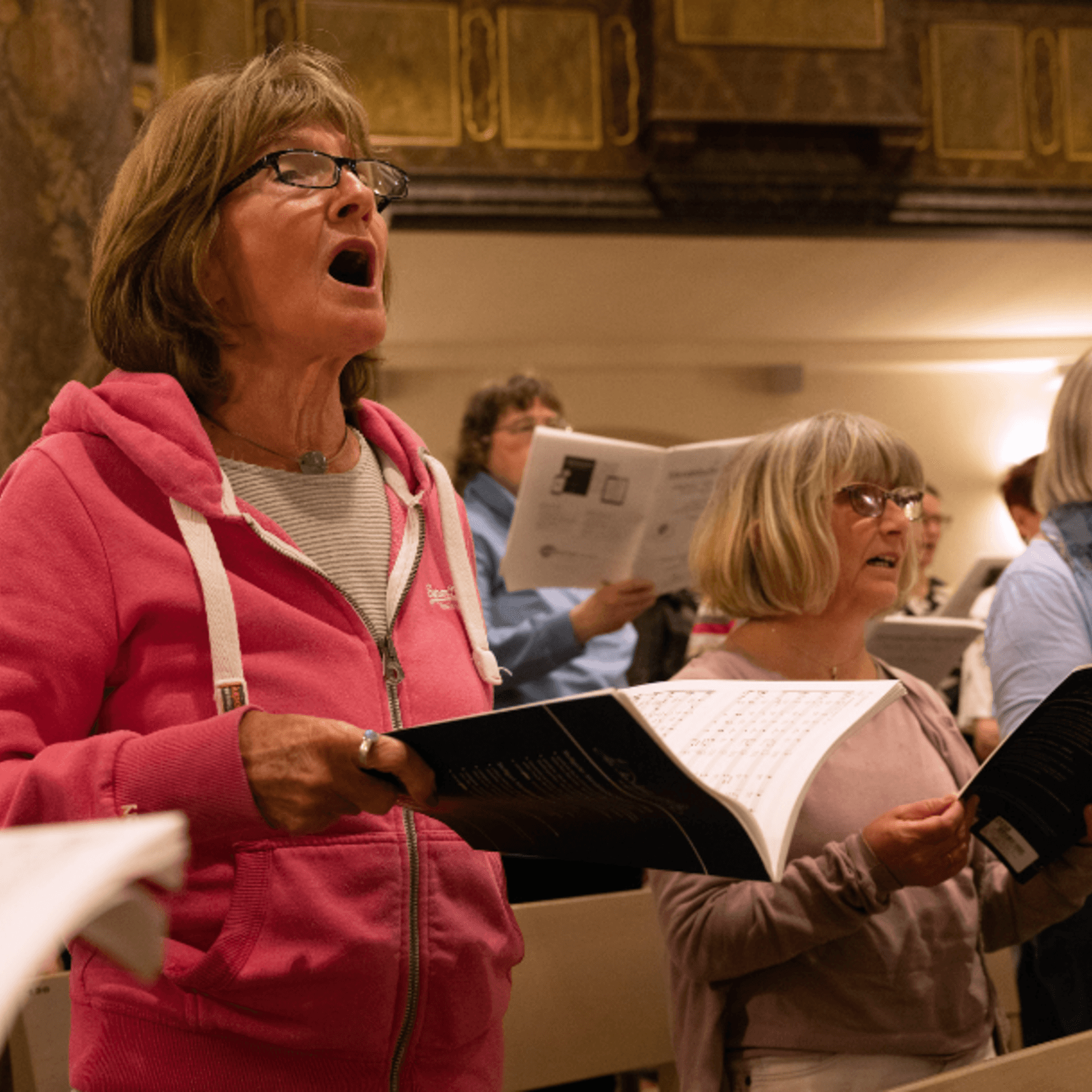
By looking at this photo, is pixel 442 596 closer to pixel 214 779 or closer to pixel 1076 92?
pixel 214 779

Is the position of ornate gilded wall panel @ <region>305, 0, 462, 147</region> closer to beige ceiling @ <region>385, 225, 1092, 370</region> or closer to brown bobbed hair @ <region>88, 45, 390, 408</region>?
beige ceiling @ <region>385, 225, 1092, 370</region>

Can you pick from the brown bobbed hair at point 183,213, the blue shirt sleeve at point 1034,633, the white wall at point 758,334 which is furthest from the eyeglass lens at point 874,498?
the white wall at point 758,334

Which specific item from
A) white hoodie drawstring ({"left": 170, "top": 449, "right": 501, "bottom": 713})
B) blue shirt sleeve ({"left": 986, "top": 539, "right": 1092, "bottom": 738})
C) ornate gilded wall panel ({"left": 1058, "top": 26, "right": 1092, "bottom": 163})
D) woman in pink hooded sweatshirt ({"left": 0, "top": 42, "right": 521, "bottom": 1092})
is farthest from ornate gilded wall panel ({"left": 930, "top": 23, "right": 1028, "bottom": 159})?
white hoodie drawstring ({"left": 170, "top": 449, "right": 501, "bottom": 713})

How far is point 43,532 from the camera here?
4.07ft

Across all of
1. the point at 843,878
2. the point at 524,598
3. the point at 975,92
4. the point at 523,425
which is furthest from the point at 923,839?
the point at 975,92

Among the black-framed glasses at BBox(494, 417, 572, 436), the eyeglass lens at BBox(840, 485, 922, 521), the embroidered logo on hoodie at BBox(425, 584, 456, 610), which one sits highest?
the black-framed glasses at BBox(494, 417, 572, 436)

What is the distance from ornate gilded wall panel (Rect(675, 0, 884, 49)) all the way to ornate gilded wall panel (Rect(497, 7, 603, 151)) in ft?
1.68

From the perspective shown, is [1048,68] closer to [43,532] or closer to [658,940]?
[658,940]

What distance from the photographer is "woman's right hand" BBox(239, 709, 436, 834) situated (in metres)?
1.08

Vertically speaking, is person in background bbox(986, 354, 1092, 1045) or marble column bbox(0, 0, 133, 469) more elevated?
marble column bbox(0, 0, 133, 469)

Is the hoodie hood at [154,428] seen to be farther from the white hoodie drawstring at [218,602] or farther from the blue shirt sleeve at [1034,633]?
the blue shirt sleeve at [1034,633]

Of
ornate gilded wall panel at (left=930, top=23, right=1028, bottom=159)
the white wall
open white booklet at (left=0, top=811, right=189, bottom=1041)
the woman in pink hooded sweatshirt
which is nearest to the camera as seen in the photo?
open white booklet at (left=0, top=811, right=189, bottom=1041)

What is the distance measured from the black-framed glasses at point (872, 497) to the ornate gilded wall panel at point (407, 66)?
4522 millimetres

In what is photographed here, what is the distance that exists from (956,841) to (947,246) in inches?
272
